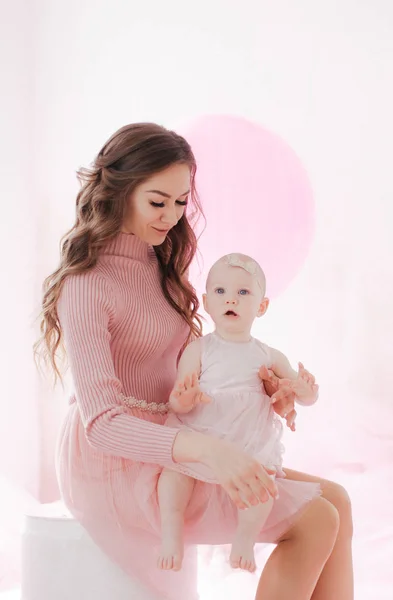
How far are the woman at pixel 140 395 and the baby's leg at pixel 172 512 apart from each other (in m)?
0.03

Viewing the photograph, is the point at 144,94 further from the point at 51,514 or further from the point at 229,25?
the point at 51,514

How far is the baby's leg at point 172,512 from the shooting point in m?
1.44

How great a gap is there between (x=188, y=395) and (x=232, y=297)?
24 centimetres

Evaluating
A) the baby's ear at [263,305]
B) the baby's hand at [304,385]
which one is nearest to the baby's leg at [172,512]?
the baby's hand at [304,385]

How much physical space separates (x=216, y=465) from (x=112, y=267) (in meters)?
0.56

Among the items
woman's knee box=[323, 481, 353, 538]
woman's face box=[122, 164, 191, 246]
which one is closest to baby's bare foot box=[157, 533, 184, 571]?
woman's knee box=[323, 481, 353, 538]

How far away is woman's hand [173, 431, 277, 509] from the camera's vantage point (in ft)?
4.51

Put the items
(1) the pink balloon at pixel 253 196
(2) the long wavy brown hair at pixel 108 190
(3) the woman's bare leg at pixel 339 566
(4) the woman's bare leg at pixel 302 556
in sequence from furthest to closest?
(1) the pink balloon at pixel 253 196 → (2) the long wavy brown hair at pixel 108 190 → (3) the woman's bare leg at pixel 339 566 → (4) the woman's bare leg at pixel 302 556

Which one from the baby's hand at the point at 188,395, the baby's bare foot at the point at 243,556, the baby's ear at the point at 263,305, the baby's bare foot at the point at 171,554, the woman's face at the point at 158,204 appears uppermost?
the woman's face at the point at 158,204

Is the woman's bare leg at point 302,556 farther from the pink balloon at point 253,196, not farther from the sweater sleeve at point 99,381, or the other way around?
the pink balloon at point 253,196

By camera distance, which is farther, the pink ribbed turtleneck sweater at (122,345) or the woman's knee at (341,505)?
the woman's knee at (341,505)

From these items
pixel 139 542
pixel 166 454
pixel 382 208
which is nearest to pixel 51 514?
pixel 139 542

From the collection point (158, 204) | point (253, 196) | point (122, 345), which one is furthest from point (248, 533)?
point (253, 196)

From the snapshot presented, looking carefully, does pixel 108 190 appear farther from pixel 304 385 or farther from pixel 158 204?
pixel 304 385
